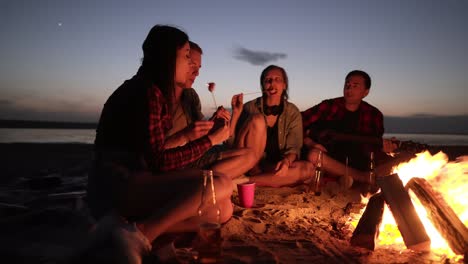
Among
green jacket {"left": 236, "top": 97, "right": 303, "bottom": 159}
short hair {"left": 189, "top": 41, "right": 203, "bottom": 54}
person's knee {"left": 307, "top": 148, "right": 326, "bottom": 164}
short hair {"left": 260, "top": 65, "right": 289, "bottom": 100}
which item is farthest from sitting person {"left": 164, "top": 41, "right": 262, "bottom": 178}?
person's knee {"left": 307, "top": 148, "right": 326, "bottom": 164}

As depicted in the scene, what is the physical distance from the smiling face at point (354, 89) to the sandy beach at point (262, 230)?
1.83m

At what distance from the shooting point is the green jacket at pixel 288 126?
5.54 meters

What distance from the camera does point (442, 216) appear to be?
2986 millimetres

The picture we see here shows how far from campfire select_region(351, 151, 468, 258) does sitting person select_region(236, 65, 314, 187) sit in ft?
6.18

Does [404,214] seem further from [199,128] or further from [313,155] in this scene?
[313,155]

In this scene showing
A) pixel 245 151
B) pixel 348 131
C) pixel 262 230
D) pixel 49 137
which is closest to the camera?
pixel 262 230

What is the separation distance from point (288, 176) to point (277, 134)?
2.64ft

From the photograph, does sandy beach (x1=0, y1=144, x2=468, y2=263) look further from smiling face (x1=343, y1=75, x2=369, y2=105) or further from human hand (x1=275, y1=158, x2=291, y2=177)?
smiling face (x1=343, y1=75, x2=369, y2=105)

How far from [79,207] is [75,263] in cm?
147

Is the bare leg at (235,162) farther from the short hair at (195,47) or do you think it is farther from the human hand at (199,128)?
the short hair at (195,47)

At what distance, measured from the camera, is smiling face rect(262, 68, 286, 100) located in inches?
213

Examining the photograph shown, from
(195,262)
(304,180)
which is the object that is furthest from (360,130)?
(195,262)

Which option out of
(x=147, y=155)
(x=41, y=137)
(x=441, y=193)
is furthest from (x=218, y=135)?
(x=41, y=137)

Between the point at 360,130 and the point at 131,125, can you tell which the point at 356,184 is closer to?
the point at 360,130
